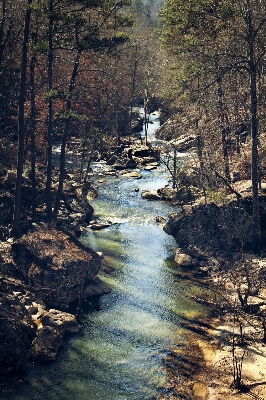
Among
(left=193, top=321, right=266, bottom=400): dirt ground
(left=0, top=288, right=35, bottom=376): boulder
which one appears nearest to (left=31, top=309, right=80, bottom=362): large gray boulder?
(left=0, top=288, right=35, bottom=376): boulder

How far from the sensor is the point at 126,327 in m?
20.9

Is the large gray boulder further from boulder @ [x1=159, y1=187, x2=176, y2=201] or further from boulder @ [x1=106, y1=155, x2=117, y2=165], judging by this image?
boulder @ [x1=106, y1=155, x2=117, y2=165]

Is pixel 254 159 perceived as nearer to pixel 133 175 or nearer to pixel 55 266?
pixel 55 266

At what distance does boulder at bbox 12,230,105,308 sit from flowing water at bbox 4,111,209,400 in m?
1.25

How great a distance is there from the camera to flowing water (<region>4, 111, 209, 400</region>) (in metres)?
16.8

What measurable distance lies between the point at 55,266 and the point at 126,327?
15.4 ft

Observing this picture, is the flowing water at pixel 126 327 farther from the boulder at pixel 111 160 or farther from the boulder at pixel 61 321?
the boulder at pixel 111 160

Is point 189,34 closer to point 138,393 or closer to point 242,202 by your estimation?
point 242,202

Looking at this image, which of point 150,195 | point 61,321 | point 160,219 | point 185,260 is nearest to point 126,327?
point 61,321

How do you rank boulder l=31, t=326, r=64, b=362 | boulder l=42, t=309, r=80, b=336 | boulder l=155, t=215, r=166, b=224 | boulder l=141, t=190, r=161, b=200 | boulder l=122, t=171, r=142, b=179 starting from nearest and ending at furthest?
boulder l=31, t=326, r=64, b=362
boulder l=42, t=309, r=80, b=336
boulder l=155, t=215, r=166, b=224
boulder l=141, t=190, r=161, b=200
boulder l=122, t=171, r=142, b=179

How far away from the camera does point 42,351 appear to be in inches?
716

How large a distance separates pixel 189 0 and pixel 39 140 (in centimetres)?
1623

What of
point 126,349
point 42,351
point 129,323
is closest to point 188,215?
point 129,323

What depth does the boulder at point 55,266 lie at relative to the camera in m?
22.6
